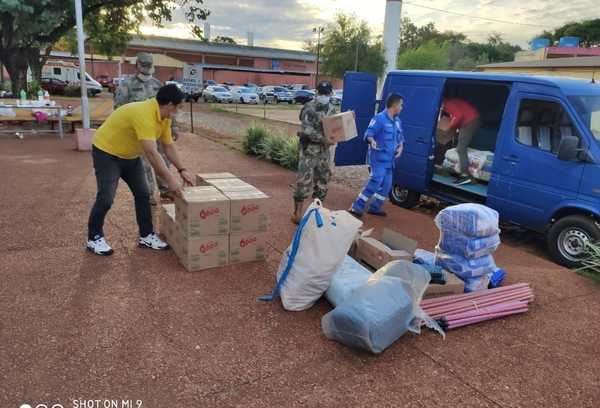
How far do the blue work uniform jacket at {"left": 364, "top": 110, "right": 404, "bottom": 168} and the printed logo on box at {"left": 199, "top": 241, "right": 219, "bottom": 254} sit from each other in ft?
9.86

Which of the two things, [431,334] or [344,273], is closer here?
[431,334]

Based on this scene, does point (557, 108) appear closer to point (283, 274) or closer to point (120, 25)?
point (283, 274)

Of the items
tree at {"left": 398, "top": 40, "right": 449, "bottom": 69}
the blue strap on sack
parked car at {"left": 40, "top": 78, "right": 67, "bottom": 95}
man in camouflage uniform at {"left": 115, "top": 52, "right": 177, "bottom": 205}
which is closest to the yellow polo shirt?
the blue strap on sack

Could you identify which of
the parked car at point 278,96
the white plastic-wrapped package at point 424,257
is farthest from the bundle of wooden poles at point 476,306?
the parked car at point 278,96

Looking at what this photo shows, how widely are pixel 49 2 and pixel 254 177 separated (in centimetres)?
980

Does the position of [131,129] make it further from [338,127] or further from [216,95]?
[216,95]

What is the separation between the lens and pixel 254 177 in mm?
9273

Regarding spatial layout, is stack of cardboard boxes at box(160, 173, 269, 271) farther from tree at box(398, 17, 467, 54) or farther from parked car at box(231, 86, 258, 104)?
tree at box(398, 17, 467, 54)

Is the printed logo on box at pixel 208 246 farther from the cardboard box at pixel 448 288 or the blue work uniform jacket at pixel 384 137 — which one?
the blue work uniform jacket at pixel 384 137

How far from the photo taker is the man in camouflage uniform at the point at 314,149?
569 centimetres

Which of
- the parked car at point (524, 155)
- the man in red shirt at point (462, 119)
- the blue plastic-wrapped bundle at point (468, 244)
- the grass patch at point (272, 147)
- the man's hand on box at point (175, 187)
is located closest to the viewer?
the man's hand on box at point (175, 187)

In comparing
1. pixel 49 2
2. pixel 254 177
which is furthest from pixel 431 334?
pixel 49 2

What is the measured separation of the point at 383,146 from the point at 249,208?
8.89 ft

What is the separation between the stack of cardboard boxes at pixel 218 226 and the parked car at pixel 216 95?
107 ft
